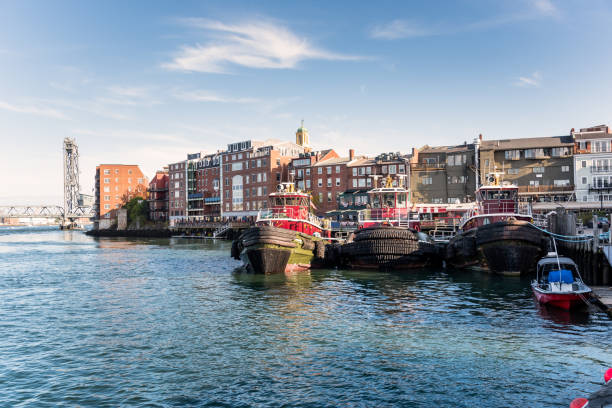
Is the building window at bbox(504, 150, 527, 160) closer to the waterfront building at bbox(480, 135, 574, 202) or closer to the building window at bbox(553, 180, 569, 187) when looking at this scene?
the waterfront building at bbox(480, 135, 574, 202)

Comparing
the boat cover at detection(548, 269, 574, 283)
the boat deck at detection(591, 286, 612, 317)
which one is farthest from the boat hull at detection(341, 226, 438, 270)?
the boat cover at detection(548, 269, 574, 283)

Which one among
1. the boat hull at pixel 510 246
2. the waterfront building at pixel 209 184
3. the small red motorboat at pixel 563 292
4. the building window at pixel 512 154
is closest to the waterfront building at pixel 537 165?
the building window at pixel 512 154

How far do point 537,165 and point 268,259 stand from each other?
2720 inches

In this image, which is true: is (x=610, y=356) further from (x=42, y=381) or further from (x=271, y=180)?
(x=271, y=180)

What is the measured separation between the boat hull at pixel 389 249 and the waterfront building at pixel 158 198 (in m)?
126

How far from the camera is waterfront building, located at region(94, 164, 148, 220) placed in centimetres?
16975

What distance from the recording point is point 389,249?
3719 cm

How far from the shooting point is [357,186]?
3883 inches

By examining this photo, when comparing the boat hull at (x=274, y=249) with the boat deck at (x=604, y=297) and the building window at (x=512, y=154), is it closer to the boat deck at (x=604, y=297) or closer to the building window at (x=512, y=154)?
the boat deck at (x=604, y=297)

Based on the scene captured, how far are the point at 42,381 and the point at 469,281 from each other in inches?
1071

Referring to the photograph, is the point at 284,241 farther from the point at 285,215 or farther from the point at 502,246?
the point at 502,246

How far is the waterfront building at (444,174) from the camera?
91000mm

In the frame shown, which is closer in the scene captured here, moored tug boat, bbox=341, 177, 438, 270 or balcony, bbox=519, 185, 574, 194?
moored tug boat, bbox=341, 177, 438, 270

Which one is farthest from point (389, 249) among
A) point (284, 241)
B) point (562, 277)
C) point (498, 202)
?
point (562, 277)
